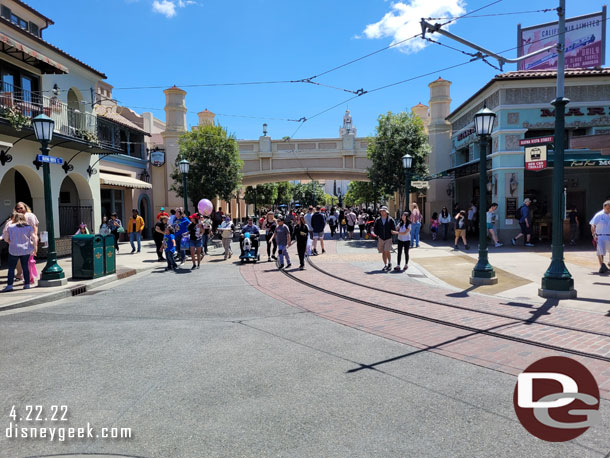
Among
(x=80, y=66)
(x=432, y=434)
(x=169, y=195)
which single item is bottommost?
(x=432, y=434)

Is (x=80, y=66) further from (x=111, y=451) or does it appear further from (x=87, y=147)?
(x=111, y=451)

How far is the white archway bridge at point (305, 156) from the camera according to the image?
96.7 ft

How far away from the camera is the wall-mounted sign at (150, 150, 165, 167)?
27.4m

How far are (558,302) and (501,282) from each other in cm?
202

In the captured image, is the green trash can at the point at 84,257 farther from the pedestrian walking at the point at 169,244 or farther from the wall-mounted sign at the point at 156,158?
the wall-mounted sign at the point at 156,158

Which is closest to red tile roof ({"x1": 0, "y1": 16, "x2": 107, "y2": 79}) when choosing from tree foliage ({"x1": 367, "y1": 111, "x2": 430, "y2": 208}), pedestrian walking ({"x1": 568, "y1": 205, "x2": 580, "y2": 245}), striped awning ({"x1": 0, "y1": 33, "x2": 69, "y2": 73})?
striped awning ({"x1": 0, "y1": 33, "x2": 69, "y2": 73})

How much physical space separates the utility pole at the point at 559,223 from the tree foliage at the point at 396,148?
13502 mm

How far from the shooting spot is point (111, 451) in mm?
3172

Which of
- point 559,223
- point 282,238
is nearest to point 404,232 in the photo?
point 282,238

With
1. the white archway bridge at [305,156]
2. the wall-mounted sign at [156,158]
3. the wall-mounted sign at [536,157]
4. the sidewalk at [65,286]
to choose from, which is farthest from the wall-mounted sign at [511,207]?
the wall-mounted sign at [156,158]

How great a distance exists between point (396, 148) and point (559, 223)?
46.7 feet

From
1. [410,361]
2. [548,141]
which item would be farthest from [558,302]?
[410,361]

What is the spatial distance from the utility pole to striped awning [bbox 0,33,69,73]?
45.1 feet
